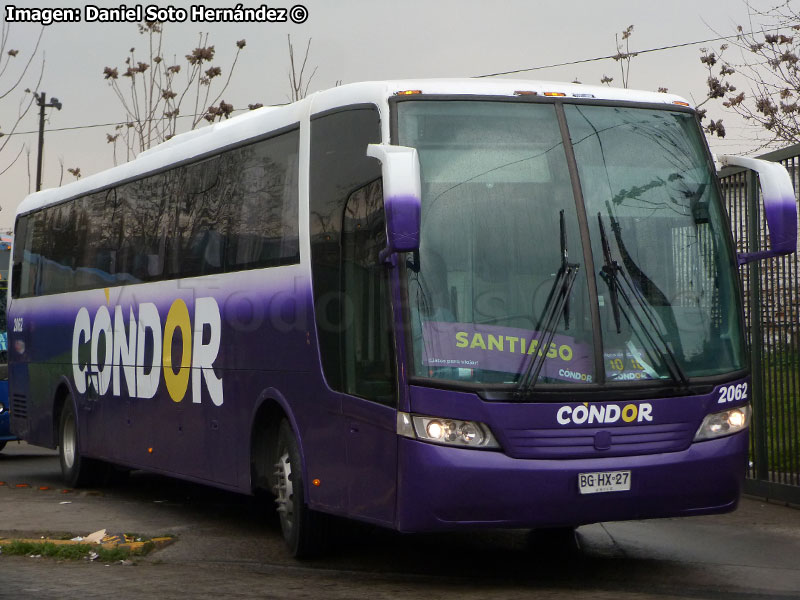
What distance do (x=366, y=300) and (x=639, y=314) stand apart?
164cm

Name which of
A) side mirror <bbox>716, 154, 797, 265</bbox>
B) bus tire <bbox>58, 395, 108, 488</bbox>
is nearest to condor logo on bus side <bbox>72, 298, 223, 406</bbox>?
bus tire <bbox>58, 395, 108, 488</bbox>

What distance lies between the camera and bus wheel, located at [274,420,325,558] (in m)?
9.75

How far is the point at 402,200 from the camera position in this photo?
25.4ft

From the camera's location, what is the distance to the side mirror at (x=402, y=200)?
772cm

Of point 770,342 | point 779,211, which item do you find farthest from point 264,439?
point 770,342

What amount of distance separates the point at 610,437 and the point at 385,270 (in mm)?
1624

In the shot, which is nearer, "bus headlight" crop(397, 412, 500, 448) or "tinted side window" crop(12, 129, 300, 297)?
"bus headlight" crop(397, 412, 500, 448)

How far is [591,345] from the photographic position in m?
8.26

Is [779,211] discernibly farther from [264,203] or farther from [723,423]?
[264,203]

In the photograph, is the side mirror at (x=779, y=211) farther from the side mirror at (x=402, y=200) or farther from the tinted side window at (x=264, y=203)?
the tinted side window at (x=264, y=203)

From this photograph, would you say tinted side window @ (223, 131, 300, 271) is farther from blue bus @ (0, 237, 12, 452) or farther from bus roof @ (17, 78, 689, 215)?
blue bus @ (0, 237, 12, 452)

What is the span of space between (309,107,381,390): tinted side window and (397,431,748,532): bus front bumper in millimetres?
1196

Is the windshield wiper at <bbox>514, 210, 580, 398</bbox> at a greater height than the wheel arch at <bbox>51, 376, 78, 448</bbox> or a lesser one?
greater

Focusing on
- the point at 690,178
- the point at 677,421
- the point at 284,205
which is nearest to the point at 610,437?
the point at 677,421
